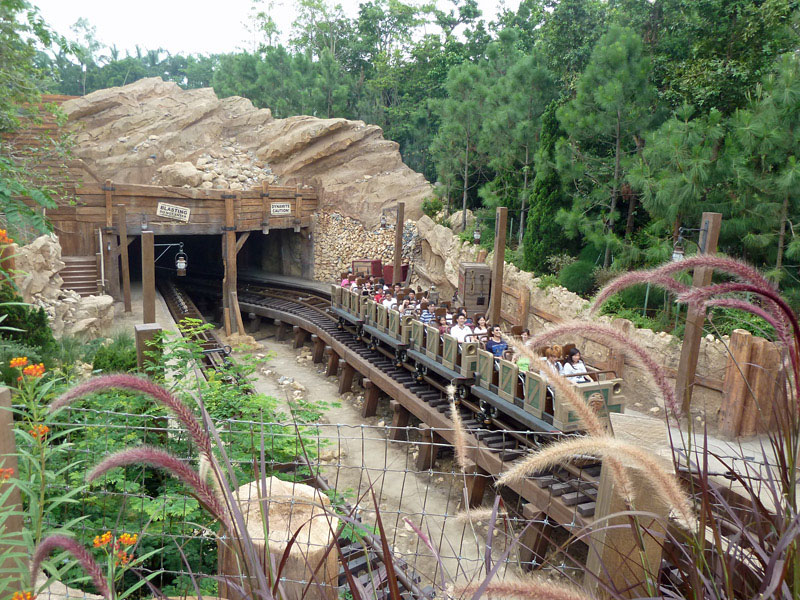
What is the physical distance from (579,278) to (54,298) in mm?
11298

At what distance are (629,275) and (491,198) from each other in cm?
1610

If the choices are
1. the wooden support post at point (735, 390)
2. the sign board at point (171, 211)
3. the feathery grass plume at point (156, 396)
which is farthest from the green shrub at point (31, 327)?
the sign board at point (171, 211)

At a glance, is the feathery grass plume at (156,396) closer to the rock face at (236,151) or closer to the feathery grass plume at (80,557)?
the feathery grass plume at (80,557)

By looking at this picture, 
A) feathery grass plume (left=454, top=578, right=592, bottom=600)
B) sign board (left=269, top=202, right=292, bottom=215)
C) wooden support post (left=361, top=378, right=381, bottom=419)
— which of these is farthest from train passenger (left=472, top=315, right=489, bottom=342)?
sign board (left=269, top=202, right=292, bottom=215)

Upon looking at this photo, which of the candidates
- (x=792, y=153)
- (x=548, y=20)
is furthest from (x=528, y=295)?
(x=548, y=20)

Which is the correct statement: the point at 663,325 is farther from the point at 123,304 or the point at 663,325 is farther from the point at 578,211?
the point at 123,304

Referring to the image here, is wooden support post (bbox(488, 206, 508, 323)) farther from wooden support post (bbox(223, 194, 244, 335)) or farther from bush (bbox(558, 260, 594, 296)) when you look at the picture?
wooden support post (bbox(223, 194, 244, 335))

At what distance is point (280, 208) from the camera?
21.1m

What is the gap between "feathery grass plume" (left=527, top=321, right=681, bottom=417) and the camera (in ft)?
4.50

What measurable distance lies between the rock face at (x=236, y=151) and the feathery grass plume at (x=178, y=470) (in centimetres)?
2182

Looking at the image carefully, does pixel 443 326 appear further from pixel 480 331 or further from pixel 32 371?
pixel 32 371

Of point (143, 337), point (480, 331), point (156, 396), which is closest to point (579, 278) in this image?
point (480, 331)

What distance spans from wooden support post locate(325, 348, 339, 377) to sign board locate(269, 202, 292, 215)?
8015 millimetres

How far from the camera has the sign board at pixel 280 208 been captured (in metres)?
20.7
